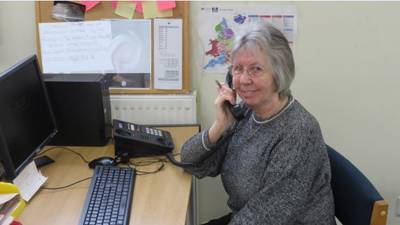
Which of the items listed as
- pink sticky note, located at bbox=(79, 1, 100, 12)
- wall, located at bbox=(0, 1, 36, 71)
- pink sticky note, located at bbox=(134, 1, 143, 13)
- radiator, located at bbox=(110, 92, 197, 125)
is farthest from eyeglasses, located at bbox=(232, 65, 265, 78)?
wall, located at bbox=(0, 1, 36, 71)

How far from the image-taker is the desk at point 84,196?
1373 millimetres

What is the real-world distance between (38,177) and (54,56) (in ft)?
2.39

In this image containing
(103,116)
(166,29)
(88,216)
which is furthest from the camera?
(166,29)

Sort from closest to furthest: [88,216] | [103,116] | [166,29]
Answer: [88,216] → [103,116] → [166,29]

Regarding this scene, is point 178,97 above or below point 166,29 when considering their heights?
below

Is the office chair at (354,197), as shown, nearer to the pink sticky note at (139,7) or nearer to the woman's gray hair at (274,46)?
the woman's gray hair at (274,46)

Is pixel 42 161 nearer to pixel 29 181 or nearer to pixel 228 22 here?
pixel 29 181

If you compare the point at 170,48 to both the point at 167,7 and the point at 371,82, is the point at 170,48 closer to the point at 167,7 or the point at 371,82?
the point at 167,7

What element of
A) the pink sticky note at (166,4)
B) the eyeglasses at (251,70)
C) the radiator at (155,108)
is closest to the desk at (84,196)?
the radiator at (155,108)

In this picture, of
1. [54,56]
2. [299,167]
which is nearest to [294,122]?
[299,167]

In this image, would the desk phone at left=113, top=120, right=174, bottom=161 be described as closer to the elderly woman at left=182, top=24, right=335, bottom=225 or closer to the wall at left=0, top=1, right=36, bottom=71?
the elderly woman at left=182, top=24, right=335, bottom=225

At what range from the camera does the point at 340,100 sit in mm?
2148

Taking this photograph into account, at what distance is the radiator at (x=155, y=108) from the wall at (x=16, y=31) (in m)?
0.49

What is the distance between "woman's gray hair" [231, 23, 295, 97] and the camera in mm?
1394
